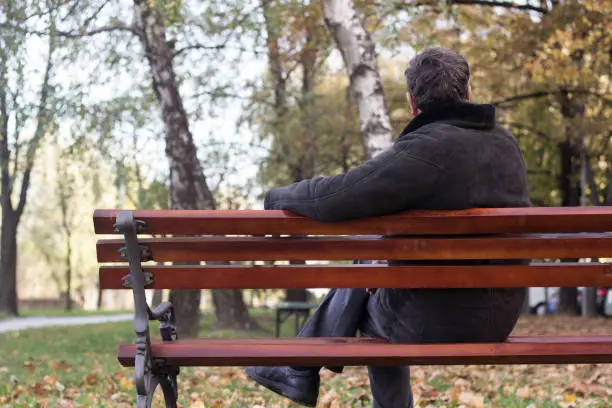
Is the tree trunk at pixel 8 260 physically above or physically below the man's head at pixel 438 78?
below

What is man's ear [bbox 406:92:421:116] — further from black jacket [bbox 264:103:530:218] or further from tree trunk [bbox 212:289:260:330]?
tree trunk [bbox 212:289:260:330]

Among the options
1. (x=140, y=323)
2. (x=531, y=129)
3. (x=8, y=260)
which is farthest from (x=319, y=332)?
(x=8, y=260)

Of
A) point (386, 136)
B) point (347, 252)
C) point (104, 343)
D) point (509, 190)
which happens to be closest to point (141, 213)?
point (347, 252)

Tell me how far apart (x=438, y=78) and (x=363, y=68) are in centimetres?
624

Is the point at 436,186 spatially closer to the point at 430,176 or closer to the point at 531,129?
the point at 430,176

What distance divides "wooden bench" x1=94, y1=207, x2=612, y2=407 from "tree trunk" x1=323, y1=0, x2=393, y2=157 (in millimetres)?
6271

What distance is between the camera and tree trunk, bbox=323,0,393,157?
972 centimetres

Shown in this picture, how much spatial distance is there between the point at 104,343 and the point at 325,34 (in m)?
7.90

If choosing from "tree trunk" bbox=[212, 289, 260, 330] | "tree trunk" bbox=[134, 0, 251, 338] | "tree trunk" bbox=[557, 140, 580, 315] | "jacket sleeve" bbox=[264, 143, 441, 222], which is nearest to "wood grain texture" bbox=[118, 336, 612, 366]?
"jacket sleeve" bbox=[264, 143, 441, 222]

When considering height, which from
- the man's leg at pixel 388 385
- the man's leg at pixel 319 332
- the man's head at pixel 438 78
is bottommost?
the man's leg at pixel 388 385

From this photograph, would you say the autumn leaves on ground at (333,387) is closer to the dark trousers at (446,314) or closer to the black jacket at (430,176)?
the dark trousers at (446,314)

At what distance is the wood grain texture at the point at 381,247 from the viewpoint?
3418mm

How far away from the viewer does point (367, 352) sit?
11.1 ft

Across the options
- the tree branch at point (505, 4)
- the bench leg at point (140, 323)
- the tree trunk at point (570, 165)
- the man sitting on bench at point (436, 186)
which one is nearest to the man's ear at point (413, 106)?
the man sitting on bench at point (436, 186)
